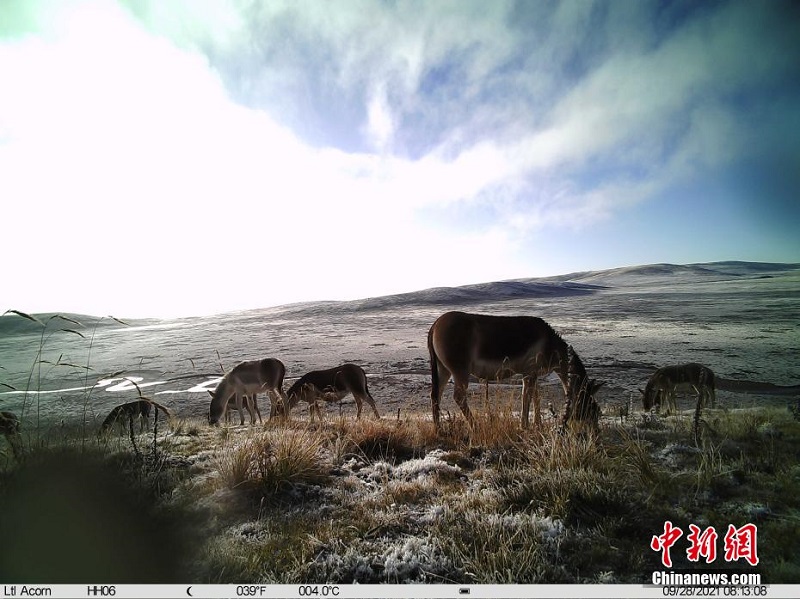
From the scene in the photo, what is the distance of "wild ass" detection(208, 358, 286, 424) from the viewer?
10.1 meters

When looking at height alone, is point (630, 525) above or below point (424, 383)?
above

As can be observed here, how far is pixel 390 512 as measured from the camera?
2797 mm

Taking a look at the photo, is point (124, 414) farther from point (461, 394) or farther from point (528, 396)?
point (528, 396)

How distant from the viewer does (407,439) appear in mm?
4875

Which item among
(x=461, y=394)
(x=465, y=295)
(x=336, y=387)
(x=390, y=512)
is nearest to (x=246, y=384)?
(x=336, y=387)

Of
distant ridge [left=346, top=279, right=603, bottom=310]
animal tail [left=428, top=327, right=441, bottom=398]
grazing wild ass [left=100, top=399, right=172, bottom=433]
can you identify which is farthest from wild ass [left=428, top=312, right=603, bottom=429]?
distant ridge [left=346, top=279, right=603, bottom=310]

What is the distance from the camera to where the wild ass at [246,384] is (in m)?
10.1

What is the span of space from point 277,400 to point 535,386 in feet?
26.6

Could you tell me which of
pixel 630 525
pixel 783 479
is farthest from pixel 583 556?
pixel 783 479

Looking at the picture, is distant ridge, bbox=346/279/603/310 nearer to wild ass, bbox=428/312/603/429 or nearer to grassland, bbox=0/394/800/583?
wild ass, bbox=428/312/603/429

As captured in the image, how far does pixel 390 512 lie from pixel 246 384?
894 cm

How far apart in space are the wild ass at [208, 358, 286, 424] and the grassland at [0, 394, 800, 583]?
627 cm

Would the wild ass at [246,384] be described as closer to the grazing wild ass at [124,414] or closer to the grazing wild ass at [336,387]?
the grazing wild ass at [336,387]

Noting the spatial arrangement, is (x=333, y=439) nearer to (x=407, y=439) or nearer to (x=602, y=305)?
(x=407, y=439)
